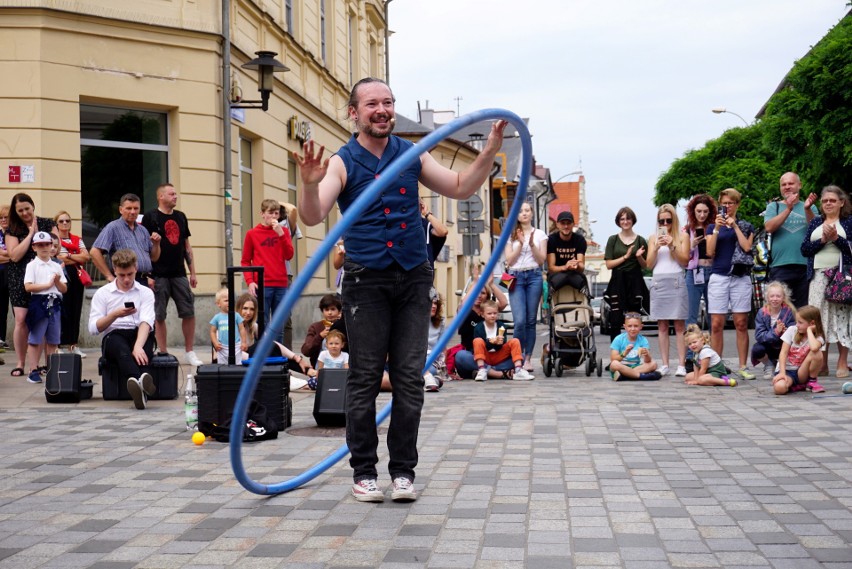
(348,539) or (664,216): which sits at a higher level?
(664,216)

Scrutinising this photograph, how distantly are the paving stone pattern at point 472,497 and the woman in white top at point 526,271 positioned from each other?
4540mm

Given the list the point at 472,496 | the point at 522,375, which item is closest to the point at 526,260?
the point at 522,375

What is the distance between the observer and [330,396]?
27.1 feet

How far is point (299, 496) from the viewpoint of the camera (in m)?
5.58

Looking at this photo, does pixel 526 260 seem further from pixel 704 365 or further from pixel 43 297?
pixel 43 297

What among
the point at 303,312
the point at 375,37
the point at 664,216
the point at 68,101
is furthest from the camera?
the point at 375,37

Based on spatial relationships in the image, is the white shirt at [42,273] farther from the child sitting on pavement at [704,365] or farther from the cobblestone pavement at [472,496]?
the child sitting on pavement at [704,365]

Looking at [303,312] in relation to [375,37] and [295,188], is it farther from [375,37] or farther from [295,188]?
[375,37]

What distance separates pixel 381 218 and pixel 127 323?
16.0 feet

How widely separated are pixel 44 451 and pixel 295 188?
18888 mm

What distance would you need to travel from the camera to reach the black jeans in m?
9.44

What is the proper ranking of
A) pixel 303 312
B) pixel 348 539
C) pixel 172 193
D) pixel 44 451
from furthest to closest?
pixel 303 312, pixel 172 193, pixel 44 451, pixel 348 539

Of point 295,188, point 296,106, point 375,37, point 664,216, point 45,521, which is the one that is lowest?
point 45,521

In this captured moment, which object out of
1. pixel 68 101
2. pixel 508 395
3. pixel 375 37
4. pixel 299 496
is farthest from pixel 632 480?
pixel 375 37
